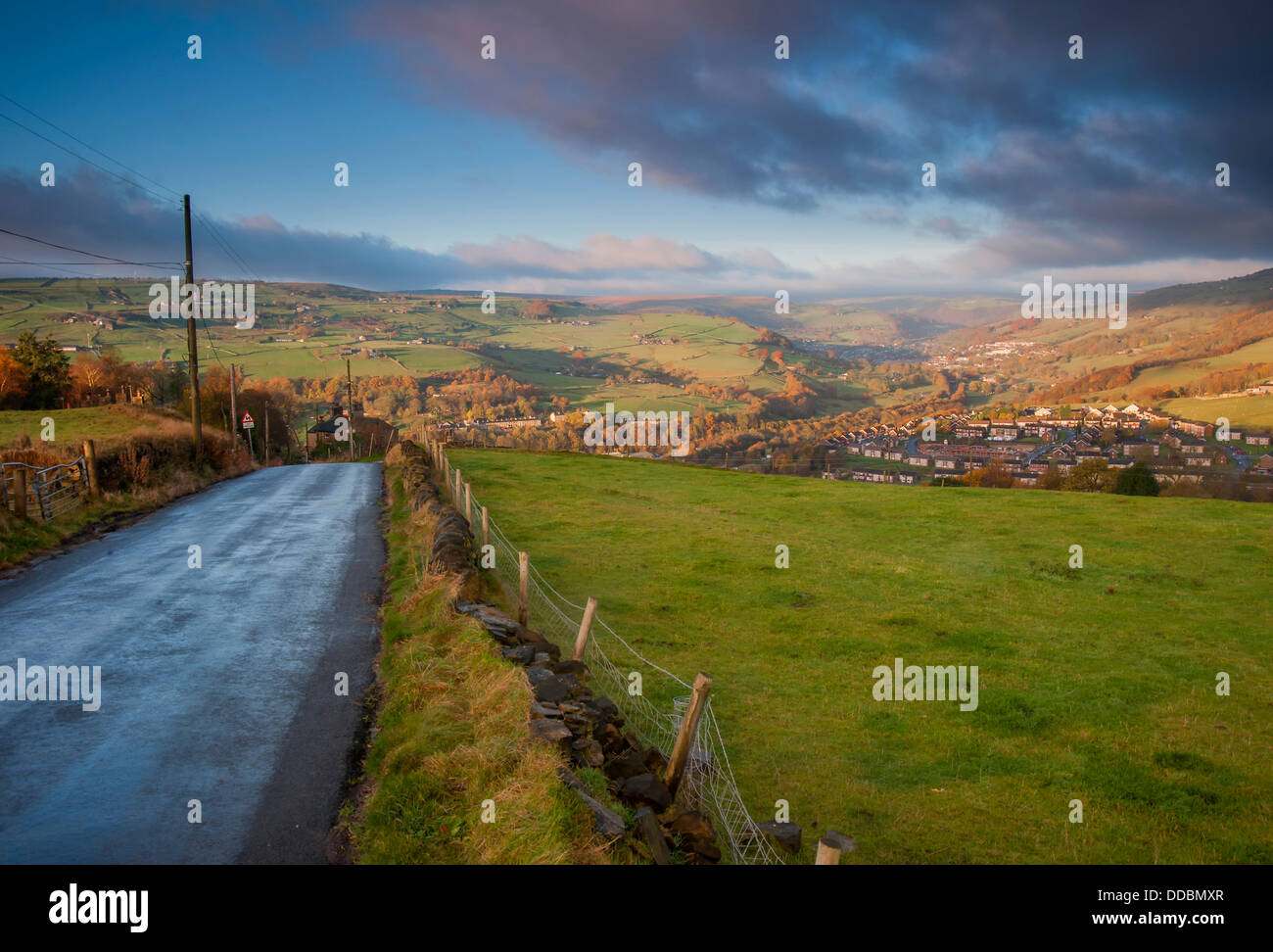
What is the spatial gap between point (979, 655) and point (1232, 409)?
104990 millimetres

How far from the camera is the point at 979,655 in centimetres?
1232

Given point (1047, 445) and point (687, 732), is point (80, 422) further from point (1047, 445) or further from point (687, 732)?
point (1047, 445)

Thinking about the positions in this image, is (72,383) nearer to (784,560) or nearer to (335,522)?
(335,522)

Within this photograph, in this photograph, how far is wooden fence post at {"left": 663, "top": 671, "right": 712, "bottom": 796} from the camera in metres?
6.62

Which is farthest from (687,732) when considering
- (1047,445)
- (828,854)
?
(1047,445)

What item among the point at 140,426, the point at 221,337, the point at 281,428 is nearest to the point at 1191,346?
the point at 281,428

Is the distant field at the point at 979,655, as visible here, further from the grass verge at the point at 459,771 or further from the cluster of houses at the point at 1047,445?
the cluster of houses at the point at 1047,445

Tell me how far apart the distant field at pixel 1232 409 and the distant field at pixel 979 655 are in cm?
7549

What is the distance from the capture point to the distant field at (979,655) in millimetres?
7730

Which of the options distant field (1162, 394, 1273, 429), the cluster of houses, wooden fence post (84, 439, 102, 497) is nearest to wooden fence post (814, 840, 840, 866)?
wooden fence post (84, 439, 102, 497)

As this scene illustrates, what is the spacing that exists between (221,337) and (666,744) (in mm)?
203628

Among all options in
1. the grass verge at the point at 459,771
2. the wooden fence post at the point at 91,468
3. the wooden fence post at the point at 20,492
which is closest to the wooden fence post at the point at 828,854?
the grass verge at the point at 459,771
